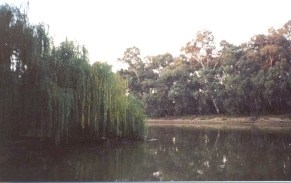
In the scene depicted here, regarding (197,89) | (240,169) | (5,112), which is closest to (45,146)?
(5,112)

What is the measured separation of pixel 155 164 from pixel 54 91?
224 centimetres

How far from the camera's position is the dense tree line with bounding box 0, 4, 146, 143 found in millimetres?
4434

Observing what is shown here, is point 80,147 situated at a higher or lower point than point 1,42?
lower

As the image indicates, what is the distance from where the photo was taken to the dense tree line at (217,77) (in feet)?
22.8

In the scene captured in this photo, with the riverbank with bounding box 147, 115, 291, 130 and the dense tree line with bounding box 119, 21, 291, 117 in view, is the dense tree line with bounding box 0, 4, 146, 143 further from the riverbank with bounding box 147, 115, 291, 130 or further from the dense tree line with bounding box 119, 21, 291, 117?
the riverbank with bounding box 147, 115, 291, 130

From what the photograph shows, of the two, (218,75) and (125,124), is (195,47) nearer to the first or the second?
(125,124)

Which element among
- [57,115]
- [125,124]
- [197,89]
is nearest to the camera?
[57,115]

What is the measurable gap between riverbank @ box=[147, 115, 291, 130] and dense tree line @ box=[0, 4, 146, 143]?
1706 mm

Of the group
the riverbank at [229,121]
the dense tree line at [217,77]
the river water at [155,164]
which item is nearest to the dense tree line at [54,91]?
the river water at [155,164]

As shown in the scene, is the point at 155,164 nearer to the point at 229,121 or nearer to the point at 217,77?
the point at 217,77

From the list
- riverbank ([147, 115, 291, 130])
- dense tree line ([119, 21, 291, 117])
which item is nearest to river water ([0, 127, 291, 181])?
dense tree line ([119, 21, 291, 117])

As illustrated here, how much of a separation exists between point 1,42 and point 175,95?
18.0ft

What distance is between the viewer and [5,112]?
14.4 feet

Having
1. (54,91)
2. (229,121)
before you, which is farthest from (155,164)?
(229,121)
